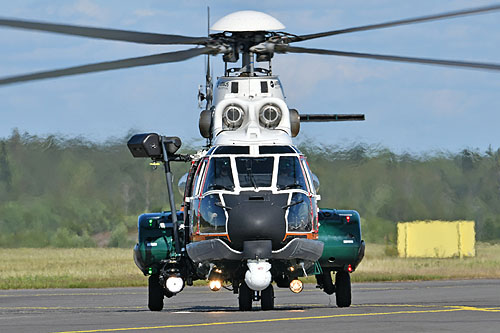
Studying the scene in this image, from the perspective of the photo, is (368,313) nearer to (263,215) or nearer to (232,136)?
(263,215)

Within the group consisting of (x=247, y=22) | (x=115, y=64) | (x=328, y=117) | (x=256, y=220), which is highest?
(x=247, y=22)

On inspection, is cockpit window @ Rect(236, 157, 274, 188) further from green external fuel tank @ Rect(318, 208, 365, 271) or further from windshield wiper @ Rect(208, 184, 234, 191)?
green external fuel tank @ Rect(318, 208, 365, 271)

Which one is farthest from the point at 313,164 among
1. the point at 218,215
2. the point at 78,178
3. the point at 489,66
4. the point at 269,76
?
the point at 489,66

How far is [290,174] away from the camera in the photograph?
16.7 metres

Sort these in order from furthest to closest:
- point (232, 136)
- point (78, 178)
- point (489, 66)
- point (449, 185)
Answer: point (449, 185) < point (78, 178) < point (232, 136) < point (489, 66)

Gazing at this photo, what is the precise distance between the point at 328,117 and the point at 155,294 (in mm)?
4578

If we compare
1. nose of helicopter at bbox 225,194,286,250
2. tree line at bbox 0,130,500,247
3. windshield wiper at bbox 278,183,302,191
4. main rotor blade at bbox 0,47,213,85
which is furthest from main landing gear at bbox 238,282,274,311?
tree line at bbox 0,130,500,247

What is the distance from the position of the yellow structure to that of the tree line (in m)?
5.40

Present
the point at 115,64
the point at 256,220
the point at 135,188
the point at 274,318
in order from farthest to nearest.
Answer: the point at 135,188, the point at 256,220, the point at 274,318, the point at 115,64

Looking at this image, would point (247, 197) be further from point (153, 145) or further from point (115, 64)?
point (115, 64)

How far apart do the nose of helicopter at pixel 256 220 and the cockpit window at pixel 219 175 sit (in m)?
0.48

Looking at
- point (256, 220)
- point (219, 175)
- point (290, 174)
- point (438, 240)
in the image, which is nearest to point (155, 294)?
point (219, 175)

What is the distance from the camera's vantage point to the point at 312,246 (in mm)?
16375

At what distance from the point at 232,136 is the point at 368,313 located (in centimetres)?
375
